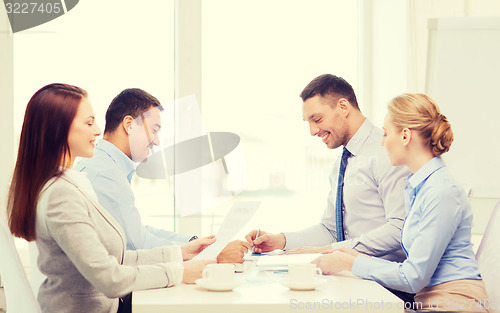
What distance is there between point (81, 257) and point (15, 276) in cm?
21

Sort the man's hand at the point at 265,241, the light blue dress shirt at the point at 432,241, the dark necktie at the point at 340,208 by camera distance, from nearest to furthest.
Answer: the light blue dress shirt at the point at 432,241, the man's hand at the point at 265,241, the dark necktie at the point at 340,208

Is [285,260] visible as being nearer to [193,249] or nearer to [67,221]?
[193,249]

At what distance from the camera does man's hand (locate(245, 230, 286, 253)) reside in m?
2.40

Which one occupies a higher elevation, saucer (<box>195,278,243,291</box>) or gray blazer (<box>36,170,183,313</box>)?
gray blazer (<box>36,170,183,313</box>)

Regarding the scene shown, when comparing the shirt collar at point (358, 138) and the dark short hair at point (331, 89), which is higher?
the dark short hair at point (331, 89)

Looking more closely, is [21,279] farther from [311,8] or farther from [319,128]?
[311,8]

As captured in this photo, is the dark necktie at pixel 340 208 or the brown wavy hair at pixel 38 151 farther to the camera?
the dark necktie at pixel 340 208

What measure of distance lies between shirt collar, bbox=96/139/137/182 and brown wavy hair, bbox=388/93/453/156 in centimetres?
112

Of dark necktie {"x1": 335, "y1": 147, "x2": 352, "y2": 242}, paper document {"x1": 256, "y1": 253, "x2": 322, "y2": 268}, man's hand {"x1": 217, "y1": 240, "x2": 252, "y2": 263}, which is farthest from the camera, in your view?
dark necktie {"x1": 335, "y1": 147, "x2": 352, "y2": 242}

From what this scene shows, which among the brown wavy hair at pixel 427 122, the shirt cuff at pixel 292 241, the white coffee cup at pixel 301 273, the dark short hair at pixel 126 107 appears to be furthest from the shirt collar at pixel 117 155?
the brown wavy hair at pixel 427 122

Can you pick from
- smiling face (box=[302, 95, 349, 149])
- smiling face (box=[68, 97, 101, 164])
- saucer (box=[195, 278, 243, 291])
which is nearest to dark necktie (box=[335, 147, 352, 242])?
smiling face (box=[302, 95, 349, 149])

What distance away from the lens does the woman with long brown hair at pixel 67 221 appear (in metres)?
1.52

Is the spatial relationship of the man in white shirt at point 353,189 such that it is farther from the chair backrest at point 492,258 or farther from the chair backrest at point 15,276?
the chair backrest at point 15,276

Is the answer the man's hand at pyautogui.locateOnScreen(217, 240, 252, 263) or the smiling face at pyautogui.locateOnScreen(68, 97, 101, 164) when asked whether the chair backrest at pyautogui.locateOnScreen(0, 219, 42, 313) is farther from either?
the man's hand at pyautogui.locateOnScreen(217, 240, 252, 263)
